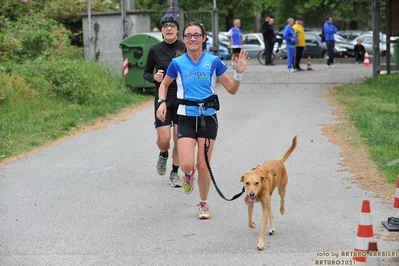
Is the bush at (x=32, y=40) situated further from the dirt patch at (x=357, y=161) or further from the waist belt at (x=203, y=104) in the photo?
the waist belt at (x=203, y=104)

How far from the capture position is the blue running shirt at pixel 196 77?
7.67m

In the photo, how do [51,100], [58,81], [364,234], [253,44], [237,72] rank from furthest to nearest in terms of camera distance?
[253,44] < [58,81] < [51,100] < [237,72] < [364,234]

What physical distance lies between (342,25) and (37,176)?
59.2m

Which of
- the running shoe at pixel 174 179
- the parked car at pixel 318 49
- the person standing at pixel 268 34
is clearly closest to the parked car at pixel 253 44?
the parked car at pixel 318 49

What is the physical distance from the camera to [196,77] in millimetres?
7664

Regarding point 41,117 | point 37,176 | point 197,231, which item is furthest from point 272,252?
point 41,117

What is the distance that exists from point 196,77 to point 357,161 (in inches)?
158

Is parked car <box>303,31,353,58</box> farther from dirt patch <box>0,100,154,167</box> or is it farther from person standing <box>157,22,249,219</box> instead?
person standing <box>157,22,249,219</box>

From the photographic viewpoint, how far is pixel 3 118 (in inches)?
581

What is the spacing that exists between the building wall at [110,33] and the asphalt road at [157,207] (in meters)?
8.63

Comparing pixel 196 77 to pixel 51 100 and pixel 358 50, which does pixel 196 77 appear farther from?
pixel 358 50

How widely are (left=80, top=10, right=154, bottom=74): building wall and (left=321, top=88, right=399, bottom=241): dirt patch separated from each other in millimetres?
8465

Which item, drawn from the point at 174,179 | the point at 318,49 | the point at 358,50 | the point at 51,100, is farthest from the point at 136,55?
the point at 318,49

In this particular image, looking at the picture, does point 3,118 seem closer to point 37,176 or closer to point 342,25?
point 37,176
